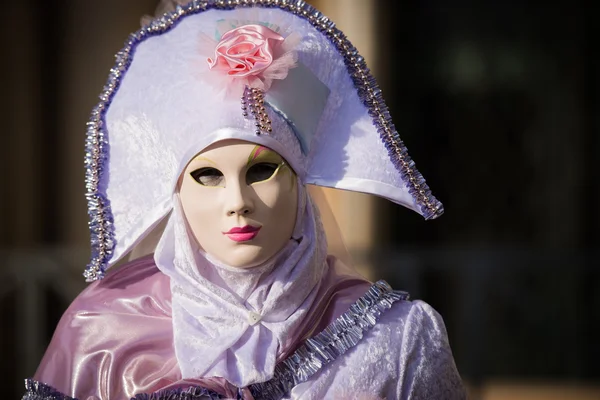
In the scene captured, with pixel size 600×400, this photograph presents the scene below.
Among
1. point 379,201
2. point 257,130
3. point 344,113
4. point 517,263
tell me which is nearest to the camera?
point 257,130

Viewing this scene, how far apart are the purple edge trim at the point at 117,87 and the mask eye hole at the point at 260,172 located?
0.86ft

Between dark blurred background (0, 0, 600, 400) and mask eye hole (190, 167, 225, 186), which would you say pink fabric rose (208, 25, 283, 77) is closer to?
mask eye hole (190, 167, 225, 186)

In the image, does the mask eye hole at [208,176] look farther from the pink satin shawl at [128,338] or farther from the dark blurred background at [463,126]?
the dark blurred background at [463,126]

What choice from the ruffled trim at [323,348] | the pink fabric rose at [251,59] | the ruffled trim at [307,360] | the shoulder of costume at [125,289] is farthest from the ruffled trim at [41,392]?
the pink fabric rose at [251,59]

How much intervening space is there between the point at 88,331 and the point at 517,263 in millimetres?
3193

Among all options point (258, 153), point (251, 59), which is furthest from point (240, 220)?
point (251, 59)

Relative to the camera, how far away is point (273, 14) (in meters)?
2.26

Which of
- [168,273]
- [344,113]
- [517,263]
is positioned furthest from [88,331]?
[517,263]

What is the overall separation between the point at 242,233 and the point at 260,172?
0.46 ft

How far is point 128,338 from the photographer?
2213 millimetres

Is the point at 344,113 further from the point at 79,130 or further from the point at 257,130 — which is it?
the point at 79,130

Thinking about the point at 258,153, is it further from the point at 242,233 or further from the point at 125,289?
the point at 125,289

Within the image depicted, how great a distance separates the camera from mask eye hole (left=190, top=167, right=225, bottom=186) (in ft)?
6.91

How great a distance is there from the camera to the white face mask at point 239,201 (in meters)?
2.07
